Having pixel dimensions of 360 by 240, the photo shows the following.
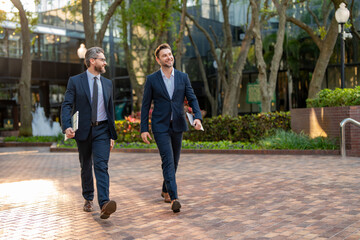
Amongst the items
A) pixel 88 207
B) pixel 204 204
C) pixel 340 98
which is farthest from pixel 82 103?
pixel 340 98

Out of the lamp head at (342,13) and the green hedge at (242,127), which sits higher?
the lamp head at (342,13)

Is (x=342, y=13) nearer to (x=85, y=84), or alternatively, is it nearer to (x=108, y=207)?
(x=85, y=84)

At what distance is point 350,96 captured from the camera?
1302 cm

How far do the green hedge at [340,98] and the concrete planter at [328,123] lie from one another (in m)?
0.25

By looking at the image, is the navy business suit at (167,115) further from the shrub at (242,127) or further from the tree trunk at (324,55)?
the tree trunk at (324,55)

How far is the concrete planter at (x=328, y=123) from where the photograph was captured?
12492 millimetres

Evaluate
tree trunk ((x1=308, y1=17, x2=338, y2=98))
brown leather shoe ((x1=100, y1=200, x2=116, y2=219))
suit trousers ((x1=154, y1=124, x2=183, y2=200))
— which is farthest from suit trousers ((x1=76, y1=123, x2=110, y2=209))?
tree trunk ((x1=308, y1=17, x2=338, y2=98))

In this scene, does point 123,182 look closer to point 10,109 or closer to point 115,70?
point 115,70

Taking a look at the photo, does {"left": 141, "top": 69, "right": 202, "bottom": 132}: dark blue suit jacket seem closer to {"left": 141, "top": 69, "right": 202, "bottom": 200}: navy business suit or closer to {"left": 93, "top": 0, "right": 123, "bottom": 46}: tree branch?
{"left": 141, "top": 69, "right": 202, "bottom": 200}: navy business suit

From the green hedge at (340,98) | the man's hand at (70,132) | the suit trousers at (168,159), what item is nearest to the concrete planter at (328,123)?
the green hedge at (340,98)

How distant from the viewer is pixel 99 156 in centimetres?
567

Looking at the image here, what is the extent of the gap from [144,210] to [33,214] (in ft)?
4.40

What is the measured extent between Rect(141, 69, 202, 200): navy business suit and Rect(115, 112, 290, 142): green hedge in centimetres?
1054

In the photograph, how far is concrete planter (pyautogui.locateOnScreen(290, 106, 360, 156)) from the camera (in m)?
12.5
